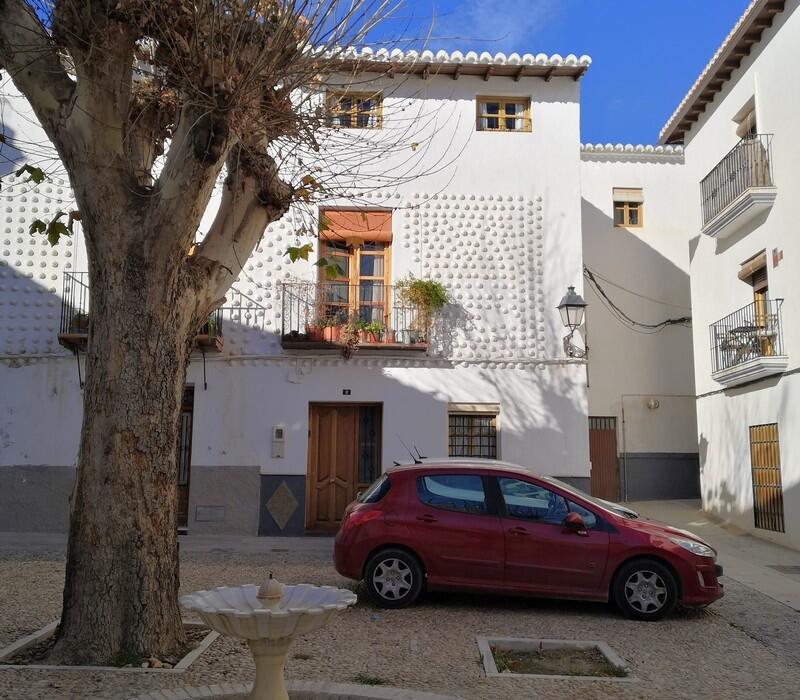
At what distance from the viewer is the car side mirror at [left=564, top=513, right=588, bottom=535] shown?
7527mm

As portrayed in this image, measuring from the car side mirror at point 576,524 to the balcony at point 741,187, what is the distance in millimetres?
8538

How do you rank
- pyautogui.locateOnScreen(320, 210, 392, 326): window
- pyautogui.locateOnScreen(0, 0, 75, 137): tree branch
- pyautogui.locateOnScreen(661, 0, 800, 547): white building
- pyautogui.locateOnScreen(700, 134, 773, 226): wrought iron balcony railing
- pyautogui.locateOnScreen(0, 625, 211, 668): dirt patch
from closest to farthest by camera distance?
pyautogui.locateOnScreen(0, 625, 211, 668): dirt patch
pyautogui.locateOnScreen(0, 0, 75, 137): tree branch
pyautogui.locateOnScreen(661, 0, 800, 547): white building
pyautogui.locateOnScreen(700, 134, 773, 226): wrought iron balcony railing
pyautogui.locateOnScreen(320, 210, 392, 326): window

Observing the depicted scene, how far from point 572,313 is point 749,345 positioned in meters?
3.13

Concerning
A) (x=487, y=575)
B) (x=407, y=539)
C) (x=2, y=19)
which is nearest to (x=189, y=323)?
(x=2, y=19)

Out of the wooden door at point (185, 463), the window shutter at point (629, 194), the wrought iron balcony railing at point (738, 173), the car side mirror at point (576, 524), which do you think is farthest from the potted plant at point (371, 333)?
the window shutter at point (629, 194)

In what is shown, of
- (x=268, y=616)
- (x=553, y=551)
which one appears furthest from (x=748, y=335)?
(x=268, y=616)

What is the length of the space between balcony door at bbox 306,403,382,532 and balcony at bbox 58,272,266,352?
2004 millimetres

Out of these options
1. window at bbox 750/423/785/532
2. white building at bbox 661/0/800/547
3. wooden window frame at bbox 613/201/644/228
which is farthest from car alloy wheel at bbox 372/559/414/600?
wooden window frame at bbox 613/201/644/228

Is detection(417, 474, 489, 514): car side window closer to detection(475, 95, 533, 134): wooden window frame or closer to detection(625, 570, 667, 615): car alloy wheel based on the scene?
detection(625, 570, 667, 615): car alloy wheel

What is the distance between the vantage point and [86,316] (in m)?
13.8

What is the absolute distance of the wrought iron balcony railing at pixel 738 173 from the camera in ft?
45.2

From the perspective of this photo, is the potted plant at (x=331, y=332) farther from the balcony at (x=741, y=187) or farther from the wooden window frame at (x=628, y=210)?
the wooden window frame at (x=628, y=210)

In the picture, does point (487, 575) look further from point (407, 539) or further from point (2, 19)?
point (2, 19)

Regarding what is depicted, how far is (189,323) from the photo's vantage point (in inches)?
245
